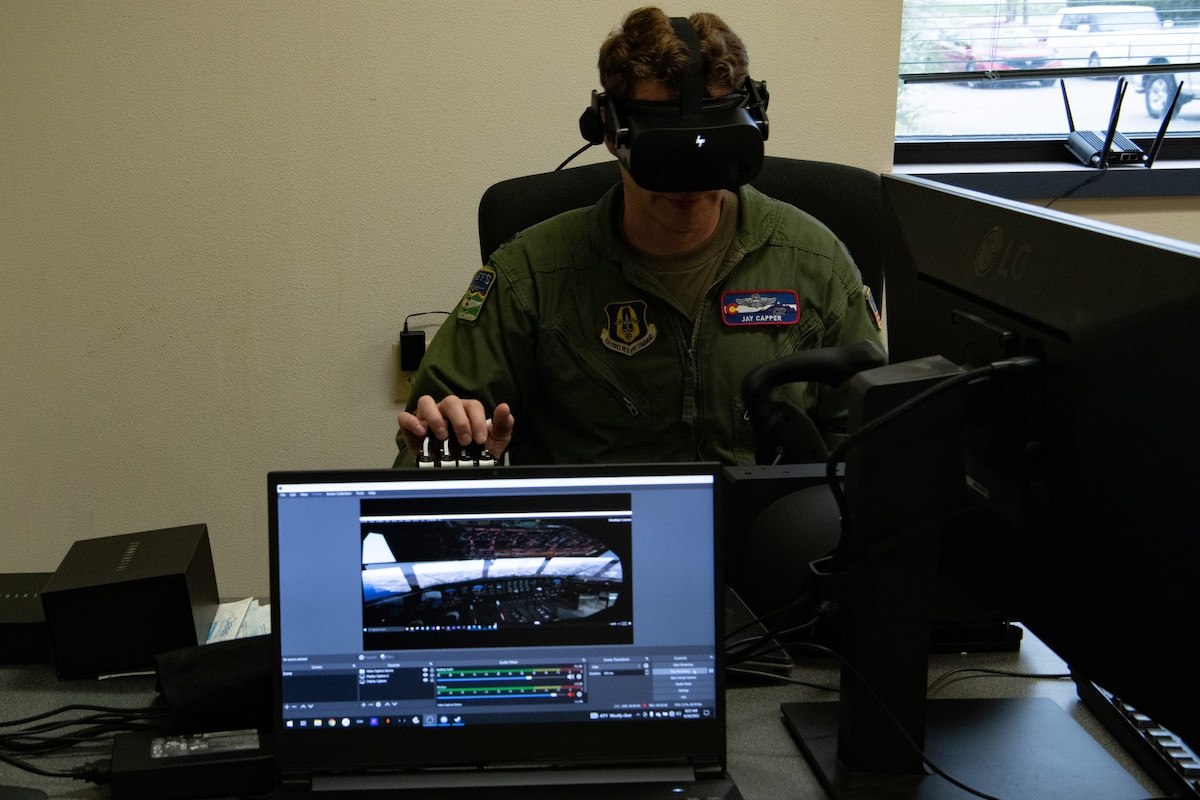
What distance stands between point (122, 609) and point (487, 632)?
0.44m

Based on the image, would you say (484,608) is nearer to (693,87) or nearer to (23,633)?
(23,633)

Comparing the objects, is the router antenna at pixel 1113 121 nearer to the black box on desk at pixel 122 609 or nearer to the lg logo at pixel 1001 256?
the lg logo at pixel 1001 256

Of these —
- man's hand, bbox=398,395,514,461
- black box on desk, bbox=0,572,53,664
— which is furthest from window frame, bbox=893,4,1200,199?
black box on desk, bbox=0,572,53,664

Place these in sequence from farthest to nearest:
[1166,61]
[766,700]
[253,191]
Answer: [1166,61] < [253,191] < [766,700]

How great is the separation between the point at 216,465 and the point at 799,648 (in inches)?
62.1

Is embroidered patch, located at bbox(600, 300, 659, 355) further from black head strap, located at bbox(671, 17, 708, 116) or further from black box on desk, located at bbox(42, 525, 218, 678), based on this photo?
black box on desk, located at bbox(42, 525, 218, 678)

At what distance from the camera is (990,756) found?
0.97 metres

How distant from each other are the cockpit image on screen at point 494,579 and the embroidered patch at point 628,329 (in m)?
0.77

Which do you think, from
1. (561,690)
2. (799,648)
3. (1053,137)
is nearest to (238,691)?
(561,690)

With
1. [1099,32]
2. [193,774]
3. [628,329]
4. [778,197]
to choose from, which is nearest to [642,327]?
[628,329]

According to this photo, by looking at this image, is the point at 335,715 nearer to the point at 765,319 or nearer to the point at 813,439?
the point at 813,439

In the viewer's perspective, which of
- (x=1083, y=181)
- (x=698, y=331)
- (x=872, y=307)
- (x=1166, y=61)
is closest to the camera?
(x=698, y=331)

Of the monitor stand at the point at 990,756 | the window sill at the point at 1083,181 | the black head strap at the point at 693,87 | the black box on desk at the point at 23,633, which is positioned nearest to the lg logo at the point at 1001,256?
the monitor stand at the point at 990,756

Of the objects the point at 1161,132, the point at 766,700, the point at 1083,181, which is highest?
the point at 1161,132
